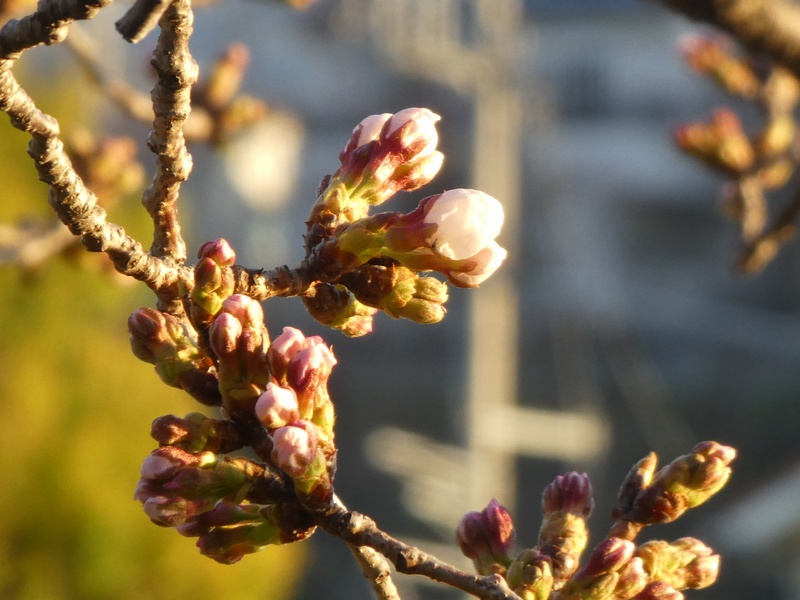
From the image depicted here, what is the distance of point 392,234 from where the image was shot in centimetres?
106

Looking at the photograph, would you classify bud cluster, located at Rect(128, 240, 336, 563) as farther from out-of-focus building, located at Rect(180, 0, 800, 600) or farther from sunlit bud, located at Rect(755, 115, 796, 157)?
out-of-focus building, located at Rect(180, 0, 800, 600)

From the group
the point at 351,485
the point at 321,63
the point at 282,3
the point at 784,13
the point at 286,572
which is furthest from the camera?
the point at 321,63

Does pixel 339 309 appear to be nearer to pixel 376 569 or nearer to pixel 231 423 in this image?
pixel 231 423

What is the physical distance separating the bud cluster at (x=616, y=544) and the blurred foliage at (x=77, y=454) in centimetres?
611

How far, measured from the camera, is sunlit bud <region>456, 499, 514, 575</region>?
4.23 ft

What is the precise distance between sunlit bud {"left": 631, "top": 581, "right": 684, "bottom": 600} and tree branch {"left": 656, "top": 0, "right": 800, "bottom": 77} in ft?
3.81

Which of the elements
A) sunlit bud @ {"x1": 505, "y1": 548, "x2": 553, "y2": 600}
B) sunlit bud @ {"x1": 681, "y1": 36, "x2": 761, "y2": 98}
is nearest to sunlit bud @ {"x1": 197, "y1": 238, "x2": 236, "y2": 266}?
sunlit bud @ {"x1": 505, "y1": 548, "x2": 553, "y2": 600}

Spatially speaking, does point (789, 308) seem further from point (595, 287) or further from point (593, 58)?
point (593, 58)

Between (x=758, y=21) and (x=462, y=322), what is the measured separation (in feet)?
32.9

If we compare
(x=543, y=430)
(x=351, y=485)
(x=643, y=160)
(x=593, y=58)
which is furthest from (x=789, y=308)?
(x=351, y=485)

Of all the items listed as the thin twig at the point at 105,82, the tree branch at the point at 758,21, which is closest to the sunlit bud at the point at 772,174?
the tree branch at the point at 758,21

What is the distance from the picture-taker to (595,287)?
1870 cm

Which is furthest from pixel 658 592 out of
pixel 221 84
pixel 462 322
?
pixel 462 322

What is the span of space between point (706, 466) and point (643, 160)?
1909 centimetres
